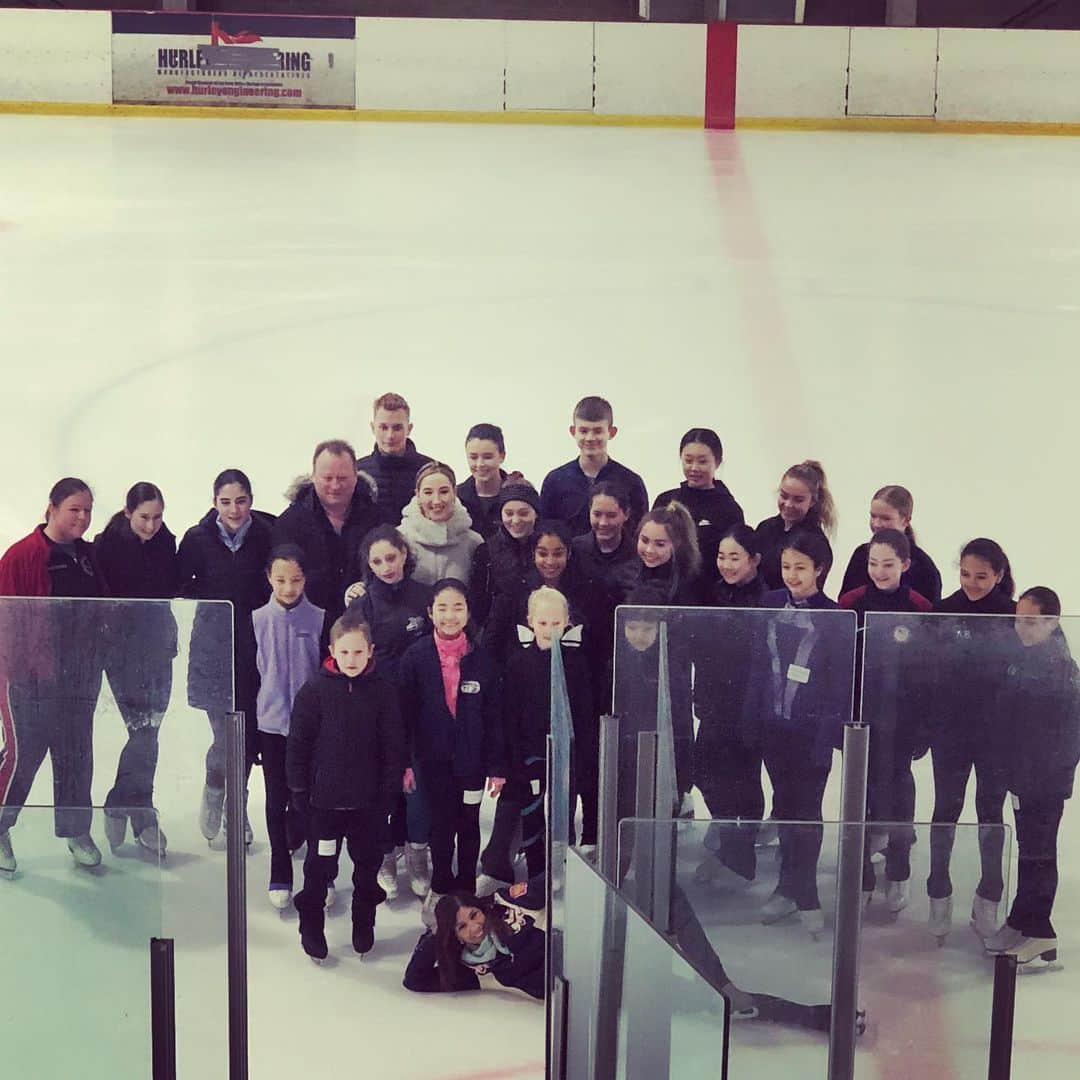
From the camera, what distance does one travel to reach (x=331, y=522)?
15.7ft

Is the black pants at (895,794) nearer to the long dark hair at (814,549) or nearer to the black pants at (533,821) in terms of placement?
the long dark hair at (814,549)

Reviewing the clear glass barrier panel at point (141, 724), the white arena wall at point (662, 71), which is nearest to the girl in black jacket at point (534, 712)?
the clear glass barrier panel at point (141, 724)

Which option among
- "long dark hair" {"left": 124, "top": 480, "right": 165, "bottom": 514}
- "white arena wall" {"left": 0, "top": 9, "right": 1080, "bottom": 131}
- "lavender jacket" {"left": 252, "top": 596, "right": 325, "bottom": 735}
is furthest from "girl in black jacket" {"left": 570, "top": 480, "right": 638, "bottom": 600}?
"white arena wall" {"left": 0, "top": 9, "right": 1080, "bottom": 131}

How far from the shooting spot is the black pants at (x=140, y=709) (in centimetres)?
367

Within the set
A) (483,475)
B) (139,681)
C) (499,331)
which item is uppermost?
(499,331)

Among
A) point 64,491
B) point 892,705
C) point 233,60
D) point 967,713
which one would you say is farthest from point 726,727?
point 233,60

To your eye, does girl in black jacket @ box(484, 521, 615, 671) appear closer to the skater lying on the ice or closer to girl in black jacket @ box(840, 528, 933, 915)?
the skater lying on the ice

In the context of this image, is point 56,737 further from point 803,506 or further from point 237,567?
point 803,506

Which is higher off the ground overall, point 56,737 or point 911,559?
point 911,559

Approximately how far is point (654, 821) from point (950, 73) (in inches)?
541

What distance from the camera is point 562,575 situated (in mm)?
4625

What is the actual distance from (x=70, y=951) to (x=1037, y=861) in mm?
2006

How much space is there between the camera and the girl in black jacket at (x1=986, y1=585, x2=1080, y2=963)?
3.71 metres

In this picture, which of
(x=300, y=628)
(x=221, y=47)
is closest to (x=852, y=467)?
(x=300, y=628)
